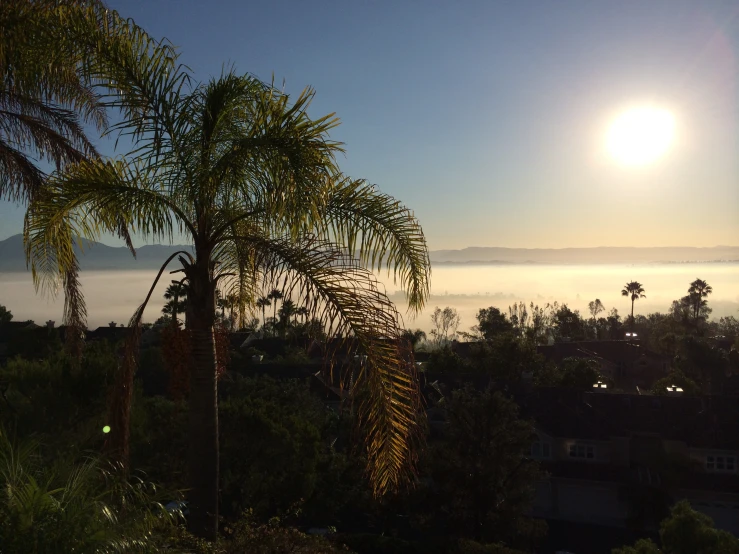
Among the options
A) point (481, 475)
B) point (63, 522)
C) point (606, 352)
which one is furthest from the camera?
point (606, 352)

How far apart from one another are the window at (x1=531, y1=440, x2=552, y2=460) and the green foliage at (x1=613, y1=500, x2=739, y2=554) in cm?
1414

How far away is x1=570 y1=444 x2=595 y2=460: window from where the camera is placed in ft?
92.8

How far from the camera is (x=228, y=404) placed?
17.3 metres

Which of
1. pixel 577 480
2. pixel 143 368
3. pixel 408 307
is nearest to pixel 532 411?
pixel 577 480

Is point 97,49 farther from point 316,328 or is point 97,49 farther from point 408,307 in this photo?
point 408,307

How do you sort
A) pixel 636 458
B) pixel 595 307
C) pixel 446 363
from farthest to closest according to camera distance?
pixel 595 307 < pixel 446 363 < pixel 636 458

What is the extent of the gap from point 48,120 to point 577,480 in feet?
85.5

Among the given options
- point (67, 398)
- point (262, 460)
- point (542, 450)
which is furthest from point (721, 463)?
point (67, 398)

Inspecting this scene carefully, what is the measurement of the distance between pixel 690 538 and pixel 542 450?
49.0 feet

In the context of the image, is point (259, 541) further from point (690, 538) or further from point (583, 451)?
point (583, 451)

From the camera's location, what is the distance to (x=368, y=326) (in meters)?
5.79

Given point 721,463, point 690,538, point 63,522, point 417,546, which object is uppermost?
point 63,522

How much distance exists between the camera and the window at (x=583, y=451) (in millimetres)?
28281

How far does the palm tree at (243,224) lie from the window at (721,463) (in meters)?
25.9
